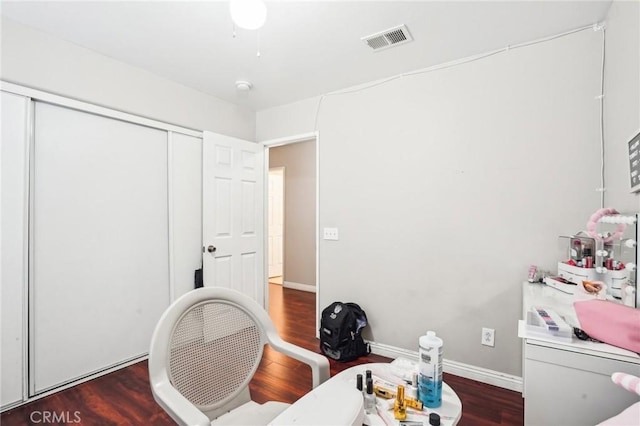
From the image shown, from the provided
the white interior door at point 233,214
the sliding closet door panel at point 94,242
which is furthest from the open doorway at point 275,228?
the sliding closet door panel at point 94,242

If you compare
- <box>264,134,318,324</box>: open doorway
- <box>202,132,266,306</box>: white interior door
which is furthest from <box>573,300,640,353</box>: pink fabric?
<box>264,134,318,324</box>: open doorway

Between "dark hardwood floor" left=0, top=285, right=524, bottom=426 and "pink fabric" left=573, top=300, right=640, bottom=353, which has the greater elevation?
"pink fabric" left=573, top=300, right=640, bottom=353

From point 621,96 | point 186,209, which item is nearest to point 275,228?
point 186,209

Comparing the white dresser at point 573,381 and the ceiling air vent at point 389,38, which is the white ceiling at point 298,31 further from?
the white dresser at point 573,381

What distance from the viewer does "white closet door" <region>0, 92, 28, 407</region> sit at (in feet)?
6.18

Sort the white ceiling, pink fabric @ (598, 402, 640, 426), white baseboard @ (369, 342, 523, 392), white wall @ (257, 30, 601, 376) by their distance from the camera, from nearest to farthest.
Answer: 1. pink fabric @ (598, 402, 640, 426)
2. the white ceiling
3. white wall @ (257, 30, 601, 376)
4. white baseboard @ (369, 342, 523, 392)

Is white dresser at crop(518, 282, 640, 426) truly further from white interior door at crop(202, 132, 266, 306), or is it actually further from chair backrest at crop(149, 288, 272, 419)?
white interior door at crop(202, 132, 266, 306)

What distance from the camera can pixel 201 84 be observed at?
2.81 m

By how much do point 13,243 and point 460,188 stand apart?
3091mm

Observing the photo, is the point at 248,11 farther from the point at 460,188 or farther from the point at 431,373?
the point at 460,188

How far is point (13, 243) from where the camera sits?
1.92 m

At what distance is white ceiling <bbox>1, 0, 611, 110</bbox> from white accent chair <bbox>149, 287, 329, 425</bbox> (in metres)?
1.68

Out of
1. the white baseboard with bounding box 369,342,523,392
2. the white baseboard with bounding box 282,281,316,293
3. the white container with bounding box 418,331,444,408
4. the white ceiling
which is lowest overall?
the white baseboard with bounding box 282,281,316,293

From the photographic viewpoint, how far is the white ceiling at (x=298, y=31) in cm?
177
